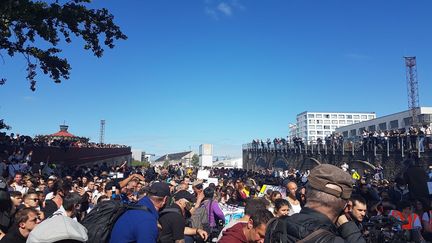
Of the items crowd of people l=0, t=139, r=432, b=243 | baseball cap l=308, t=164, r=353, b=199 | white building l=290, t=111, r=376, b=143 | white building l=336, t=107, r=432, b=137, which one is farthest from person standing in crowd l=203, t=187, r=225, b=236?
white building l=290, t=111, r=376, b=143

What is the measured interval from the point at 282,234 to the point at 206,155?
6060cm

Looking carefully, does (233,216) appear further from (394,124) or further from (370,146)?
(394,124)

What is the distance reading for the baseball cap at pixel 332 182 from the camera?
7.15 feet

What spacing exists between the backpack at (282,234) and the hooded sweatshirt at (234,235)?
1443mm

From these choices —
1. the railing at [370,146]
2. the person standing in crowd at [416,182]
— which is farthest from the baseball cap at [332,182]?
the railing at [370,146]

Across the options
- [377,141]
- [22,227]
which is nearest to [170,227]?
[22,227]

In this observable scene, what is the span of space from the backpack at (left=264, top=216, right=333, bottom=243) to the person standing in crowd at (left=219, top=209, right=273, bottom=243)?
1169 millimetres

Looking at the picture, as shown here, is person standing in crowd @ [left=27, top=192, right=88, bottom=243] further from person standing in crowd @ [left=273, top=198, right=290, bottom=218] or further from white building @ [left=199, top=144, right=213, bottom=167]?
white building @ [left=199, top=144, right=213, bottom=167]

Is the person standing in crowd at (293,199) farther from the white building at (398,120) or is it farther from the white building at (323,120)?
the white building at (323,120)

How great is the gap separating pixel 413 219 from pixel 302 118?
12663 cm

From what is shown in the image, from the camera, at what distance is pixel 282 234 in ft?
7.06

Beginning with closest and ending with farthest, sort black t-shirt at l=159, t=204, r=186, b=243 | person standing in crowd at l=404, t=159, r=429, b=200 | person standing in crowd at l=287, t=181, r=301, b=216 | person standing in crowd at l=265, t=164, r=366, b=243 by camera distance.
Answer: person standing in crowd at l=265, t=164, r=366, b=243 < black t-shirt at l=159, t=204, r=186, b=243 < person standing in crowd at l=287, t=181, r=301, b=216 < person standing in crowd at l=404, t=159, r=429, b=200

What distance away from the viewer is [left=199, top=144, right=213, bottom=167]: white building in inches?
2391

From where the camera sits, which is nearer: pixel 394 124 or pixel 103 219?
pixel 103 219
